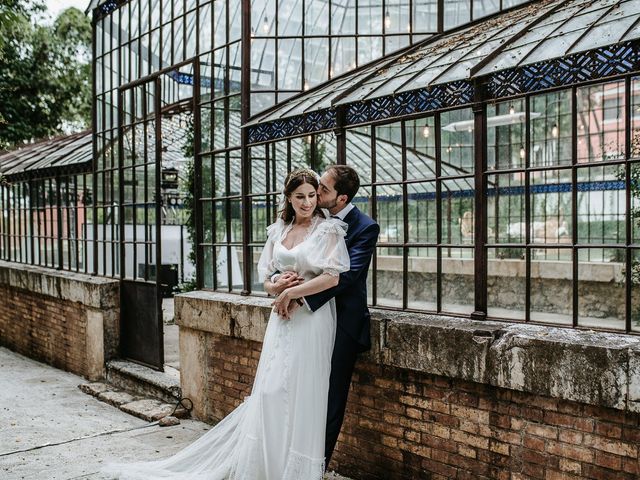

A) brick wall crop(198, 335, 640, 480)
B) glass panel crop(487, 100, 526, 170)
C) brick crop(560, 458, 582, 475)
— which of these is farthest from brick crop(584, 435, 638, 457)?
glass panel crop(487, 100, 526, 170)

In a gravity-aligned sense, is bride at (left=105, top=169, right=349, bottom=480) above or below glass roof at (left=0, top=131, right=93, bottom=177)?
below

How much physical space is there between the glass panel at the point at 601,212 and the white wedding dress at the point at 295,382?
766 cm

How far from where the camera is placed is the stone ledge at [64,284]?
28.2 feet

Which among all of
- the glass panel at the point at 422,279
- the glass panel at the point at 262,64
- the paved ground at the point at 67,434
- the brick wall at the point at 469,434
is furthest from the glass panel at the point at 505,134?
the paved ground at the point at 67,434

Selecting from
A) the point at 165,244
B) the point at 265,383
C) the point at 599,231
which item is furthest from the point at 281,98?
the point at 165,244

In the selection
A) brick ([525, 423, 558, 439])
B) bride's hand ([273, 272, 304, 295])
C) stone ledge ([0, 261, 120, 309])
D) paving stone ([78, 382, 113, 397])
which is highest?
bride's hand ([273, 272, 304, 295])

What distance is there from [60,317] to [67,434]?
3.63 meters

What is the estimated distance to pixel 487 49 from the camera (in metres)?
4.75

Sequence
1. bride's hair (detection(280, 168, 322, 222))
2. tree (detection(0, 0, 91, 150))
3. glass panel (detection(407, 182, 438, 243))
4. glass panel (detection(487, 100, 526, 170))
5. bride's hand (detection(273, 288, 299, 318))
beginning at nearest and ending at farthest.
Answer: bride's hand (detection(273, 288, 299, 318)) < bride's hair (detection(280, 168, 322, 222)) < glass panel (detection(487, 100, 526, 170)) < glass panel (detection(407, 182, 438, 243)) < tree (detection(0, 0, 91, 150))

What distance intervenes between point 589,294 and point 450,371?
A: 21.7 ft

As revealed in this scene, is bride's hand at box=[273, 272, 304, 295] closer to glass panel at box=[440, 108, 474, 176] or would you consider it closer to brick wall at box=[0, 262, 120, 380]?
brick wall at box=[0, 262, 120, 380]

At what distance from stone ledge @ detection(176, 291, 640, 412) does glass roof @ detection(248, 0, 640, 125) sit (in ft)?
5.32

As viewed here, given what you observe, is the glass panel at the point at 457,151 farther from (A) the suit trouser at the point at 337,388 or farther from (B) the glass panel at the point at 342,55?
(A) the suit trouser at the point at 337,388

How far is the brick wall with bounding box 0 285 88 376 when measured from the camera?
9195mm
